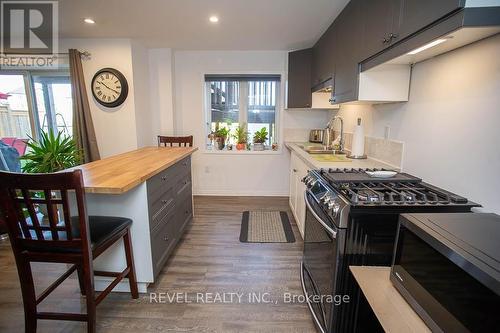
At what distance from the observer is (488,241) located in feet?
2.47

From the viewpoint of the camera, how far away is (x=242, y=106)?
424 centimetres

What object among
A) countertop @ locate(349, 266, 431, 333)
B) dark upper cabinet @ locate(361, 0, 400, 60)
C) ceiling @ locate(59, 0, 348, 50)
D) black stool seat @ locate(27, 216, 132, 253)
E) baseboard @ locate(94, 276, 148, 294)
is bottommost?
baseboard @ locate(94, 276, 148, 294)

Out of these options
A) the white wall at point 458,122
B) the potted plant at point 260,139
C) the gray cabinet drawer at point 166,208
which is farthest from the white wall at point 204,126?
the white wall at point 458,122

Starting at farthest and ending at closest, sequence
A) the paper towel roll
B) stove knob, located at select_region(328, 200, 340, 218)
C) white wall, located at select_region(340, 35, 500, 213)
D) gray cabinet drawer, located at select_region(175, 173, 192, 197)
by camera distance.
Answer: gray cabinet drawer, located at select_region(175, 173, 192, 197), the paper towel roll, stove knob, located at select_region(328, 200, 340, 218), white wall, located at select_region(340, 35, 500, 213)

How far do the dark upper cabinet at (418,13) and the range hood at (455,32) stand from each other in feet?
0.08

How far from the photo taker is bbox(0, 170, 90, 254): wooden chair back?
3.90 feet

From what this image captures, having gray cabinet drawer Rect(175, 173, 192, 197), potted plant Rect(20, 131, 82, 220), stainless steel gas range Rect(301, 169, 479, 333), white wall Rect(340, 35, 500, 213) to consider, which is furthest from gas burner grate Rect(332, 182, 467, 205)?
potted plant Rect(20, 131, 82, 220)

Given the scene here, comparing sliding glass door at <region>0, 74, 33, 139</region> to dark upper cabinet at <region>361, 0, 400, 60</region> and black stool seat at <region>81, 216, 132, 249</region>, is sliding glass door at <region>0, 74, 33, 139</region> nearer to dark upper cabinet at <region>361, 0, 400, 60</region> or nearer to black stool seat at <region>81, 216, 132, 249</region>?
black stool seat at <region>81, 216, 132, 249</region>

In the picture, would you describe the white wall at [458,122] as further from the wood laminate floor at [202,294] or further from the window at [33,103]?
the window at [33,103]

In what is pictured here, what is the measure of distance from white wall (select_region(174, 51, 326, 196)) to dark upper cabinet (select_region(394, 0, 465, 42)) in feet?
8.95

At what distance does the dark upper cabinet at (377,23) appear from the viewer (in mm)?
1375

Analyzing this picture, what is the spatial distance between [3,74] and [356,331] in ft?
17.5

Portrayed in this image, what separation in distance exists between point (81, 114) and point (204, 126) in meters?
1.69

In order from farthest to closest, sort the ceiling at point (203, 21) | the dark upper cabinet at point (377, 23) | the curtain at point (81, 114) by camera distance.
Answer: the curtain at point (81, 114), the ceiling at point (203, 21), the dark upper cabinet at point (377, 23)
